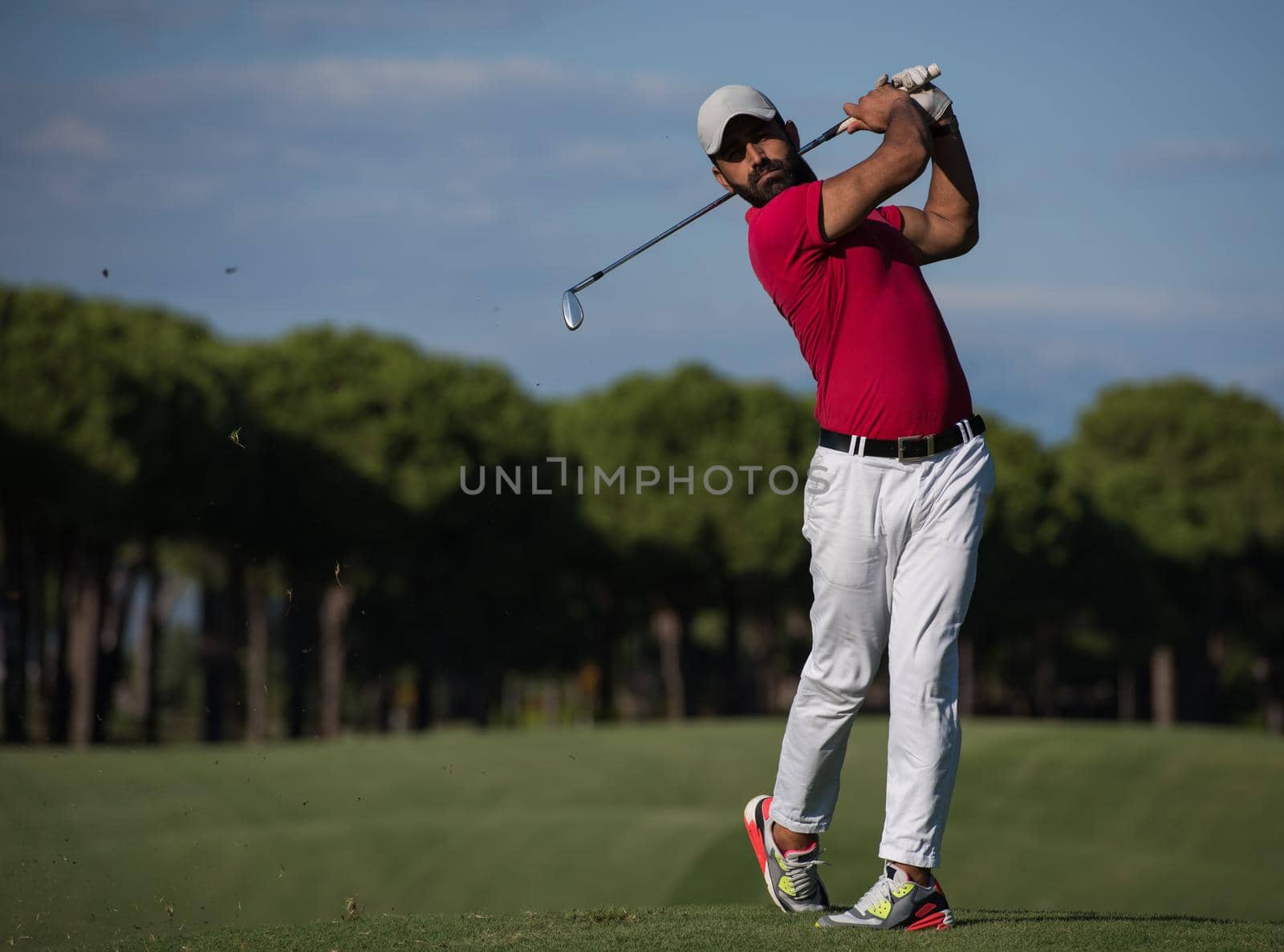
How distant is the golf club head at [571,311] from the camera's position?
762 cm

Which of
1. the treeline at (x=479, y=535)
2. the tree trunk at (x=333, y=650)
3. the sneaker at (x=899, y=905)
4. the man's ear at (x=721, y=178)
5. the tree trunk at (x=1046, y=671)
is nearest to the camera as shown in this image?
the sneaker at (x=899, y=905)

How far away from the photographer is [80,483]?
3447 cm

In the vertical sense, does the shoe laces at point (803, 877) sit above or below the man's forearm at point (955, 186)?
below

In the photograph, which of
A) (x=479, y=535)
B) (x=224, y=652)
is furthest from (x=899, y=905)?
(x=479, y=535)

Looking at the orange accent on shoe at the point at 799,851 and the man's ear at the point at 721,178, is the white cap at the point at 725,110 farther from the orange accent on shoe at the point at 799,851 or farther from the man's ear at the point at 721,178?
the orange accent on shoe at the point at 799,851

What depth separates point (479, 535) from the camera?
45.6 m

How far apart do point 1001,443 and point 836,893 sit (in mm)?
40844

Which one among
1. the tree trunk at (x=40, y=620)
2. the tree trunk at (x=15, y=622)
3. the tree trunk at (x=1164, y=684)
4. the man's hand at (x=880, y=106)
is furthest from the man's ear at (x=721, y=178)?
the tree trunk at (x=1164, y=684)

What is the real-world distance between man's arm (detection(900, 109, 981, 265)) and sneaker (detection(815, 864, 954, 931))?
237 centimetres

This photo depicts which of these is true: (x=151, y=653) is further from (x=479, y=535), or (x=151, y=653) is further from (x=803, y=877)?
(x=803, y=877)

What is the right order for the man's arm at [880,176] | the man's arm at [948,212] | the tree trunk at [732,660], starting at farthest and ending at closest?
the tree trunk at [732,660] < the man's arm at [948,212] < the man's arm at [880,176]

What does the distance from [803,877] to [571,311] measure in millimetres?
2846

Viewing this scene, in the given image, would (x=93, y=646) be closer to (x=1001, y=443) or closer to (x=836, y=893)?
(x=836, y=893)

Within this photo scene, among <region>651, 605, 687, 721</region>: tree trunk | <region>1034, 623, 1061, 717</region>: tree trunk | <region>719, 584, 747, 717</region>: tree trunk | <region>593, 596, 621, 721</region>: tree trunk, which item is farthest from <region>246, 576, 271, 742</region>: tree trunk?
<region>1034, 623, 1061, 717</region>: tree trunk
